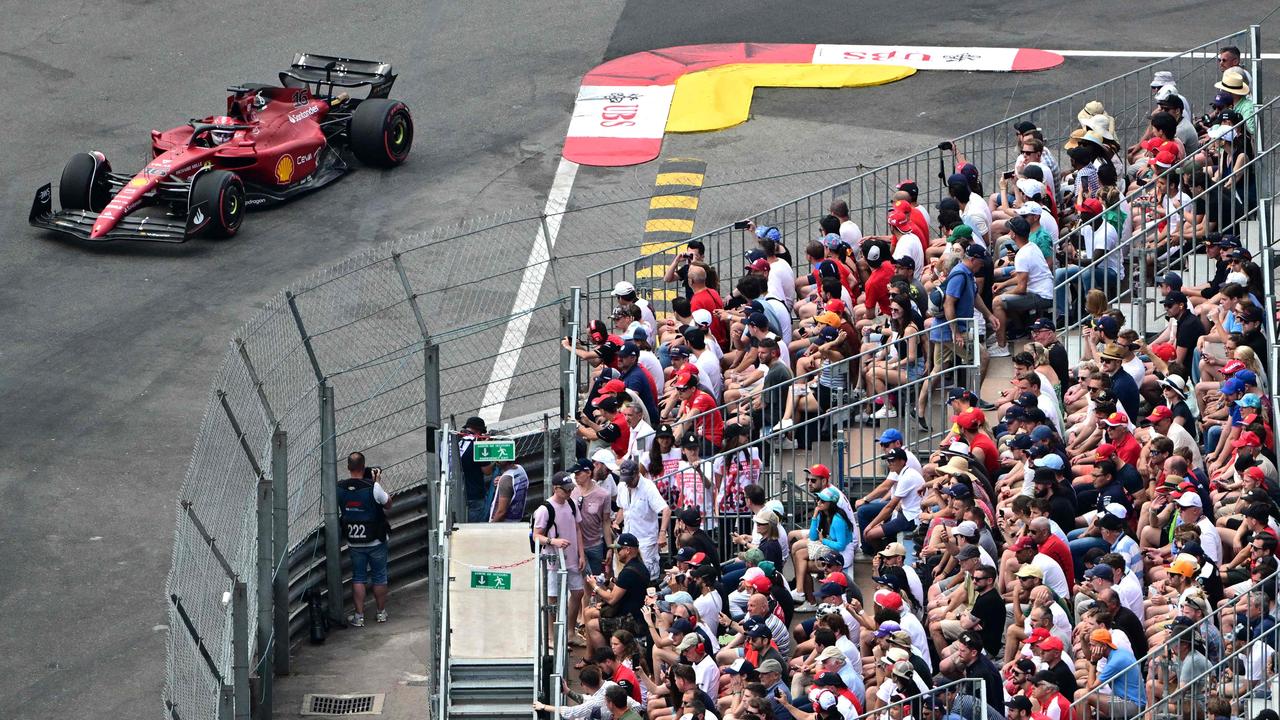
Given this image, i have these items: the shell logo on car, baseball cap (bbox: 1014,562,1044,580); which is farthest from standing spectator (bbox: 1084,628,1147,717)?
the shell logo on car

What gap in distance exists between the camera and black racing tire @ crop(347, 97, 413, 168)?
1225 inches

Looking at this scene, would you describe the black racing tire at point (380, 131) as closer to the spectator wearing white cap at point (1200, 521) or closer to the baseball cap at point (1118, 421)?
the baseball cap at point (1118, 421)

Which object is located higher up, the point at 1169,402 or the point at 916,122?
the point at 916,122

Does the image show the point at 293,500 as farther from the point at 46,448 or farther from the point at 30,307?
the point at 30,307

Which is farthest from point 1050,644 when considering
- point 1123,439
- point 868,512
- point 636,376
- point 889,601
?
point 636,376

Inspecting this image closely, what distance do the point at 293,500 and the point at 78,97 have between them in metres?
14.0

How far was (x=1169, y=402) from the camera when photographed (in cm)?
1962

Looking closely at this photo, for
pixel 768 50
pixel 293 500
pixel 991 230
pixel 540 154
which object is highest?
pixel 768 50

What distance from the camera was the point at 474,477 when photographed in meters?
22.1

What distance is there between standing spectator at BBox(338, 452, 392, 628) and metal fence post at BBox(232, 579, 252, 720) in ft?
10.2

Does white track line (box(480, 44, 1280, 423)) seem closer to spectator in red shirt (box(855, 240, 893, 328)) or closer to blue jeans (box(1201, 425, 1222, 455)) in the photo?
spectator in red shirt (box(855, 240, 893, 328))

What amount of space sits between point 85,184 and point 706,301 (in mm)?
9909

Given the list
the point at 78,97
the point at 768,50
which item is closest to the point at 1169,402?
the point at 768,50

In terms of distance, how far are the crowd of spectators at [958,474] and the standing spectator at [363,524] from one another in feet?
7.20
